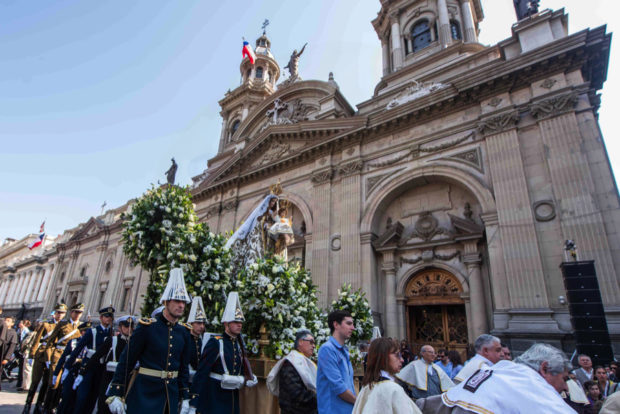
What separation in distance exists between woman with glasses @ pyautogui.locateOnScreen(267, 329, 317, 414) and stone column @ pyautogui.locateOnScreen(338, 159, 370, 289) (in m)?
10.7

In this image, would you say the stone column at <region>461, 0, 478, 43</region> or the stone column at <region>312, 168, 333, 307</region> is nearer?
the stone column at <region>312, 168, 333, 307</region>

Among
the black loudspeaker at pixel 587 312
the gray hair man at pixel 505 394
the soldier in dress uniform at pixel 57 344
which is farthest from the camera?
the black loudspeaker at pixel 587 312

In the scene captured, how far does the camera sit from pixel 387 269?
14.7 meters

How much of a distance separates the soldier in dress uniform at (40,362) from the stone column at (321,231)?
9.46m

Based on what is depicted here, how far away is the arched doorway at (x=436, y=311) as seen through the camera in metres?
13.1

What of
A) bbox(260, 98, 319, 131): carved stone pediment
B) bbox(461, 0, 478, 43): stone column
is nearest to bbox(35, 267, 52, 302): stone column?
bbox(260, 98, 319, 131): carved stone pediment

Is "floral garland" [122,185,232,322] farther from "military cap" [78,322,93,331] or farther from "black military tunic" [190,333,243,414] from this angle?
"black military tunic" [190,333,243,414]

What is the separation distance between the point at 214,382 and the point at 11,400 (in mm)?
8178

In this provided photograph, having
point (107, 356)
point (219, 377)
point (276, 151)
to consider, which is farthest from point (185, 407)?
point (276, 151)

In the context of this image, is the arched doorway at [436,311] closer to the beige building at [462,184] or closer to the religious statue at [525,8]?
the beige building at [462,184]

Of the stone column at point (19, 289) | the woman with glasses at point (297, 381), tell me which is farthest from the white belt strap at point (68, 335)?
the stone column at point (19, 289)

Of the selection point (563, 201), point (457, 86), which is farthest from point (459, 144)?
point (563, 201)

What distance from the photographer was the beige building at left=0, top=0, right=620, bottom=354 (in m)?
10.4

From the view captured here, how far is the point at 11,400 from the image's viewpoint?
331 inches
